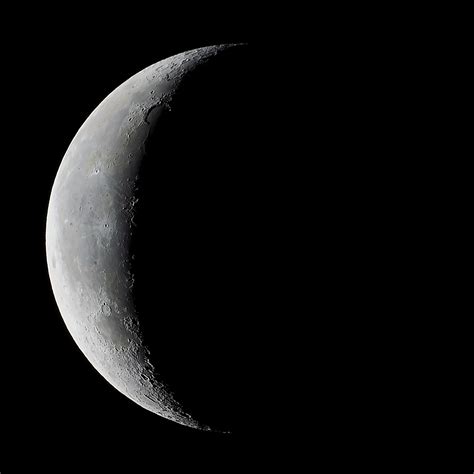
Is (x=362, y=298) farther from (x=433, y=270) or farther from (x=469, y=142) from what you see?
(x=469, y=142)

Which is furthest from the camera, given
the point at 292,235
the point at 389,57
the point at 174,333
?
the point at 389,57

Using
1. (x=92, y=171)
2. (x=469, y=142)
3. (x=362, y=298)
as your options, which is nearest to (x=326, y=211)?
(x=362, y=298)

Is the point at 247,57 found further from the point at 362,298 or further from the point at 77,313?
the point at 77,313

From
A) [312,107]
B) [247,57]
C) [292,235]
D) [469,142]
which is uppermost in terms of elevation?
[247,57]

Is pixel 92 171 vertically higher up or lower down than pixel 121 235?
higher up

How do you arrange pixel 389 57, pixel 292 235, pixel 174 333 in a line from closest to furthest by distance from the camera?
pixel 292 235 < pixel 174 333 < pixel 389 57

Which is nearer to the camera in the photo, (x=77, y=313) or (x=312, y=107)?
(x=312, y=107)
